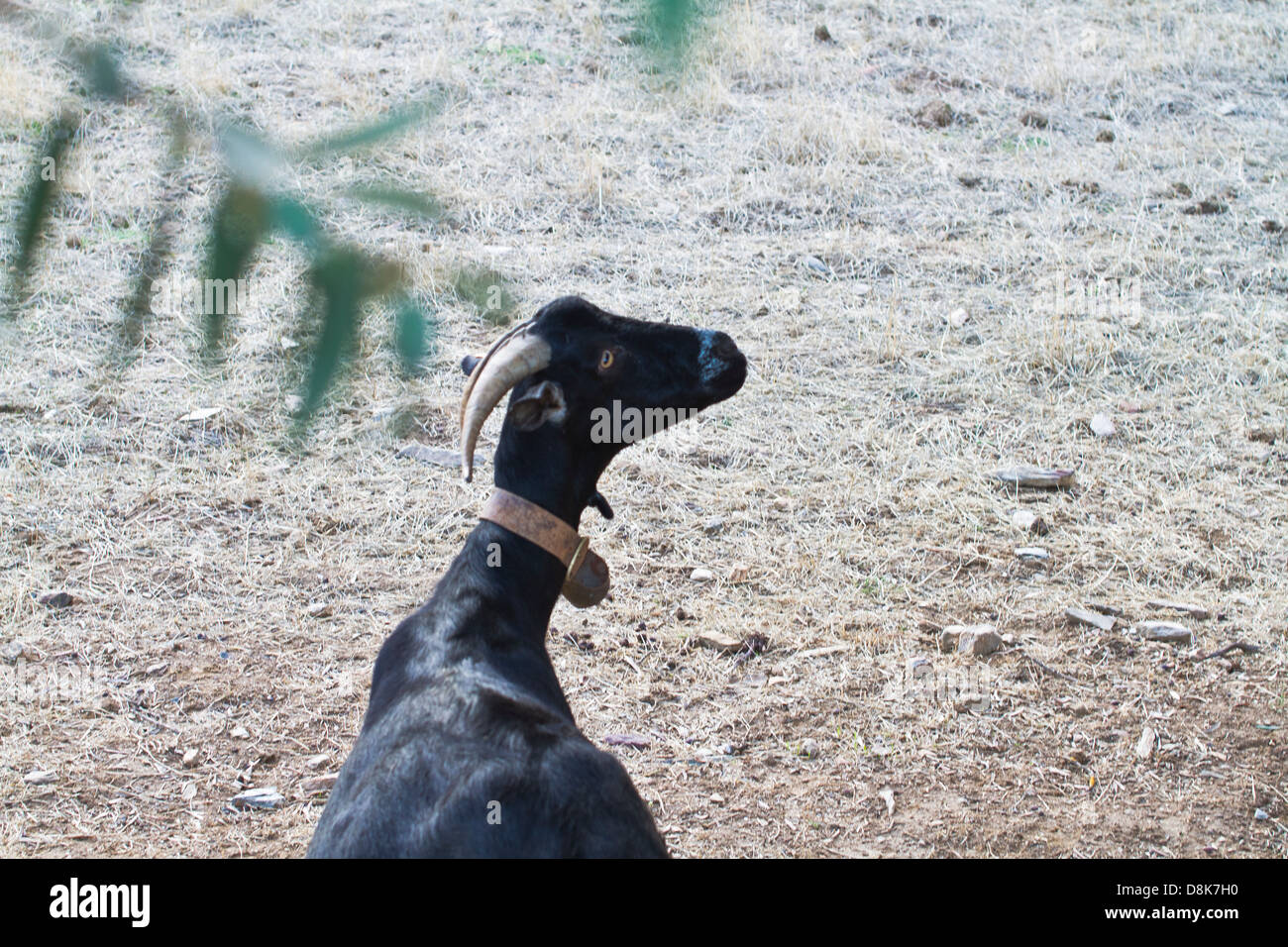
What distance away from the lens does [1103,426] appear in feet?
21.8

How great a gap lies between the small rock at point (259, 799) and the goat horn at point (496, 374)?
157 cm

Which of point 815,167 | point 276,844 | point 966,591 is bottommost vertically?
point 276,844

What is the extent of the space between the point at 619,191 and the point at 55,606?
17.3 ft

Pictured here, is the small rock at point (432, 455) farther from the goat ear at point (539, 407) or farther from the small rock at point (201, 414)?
the goat ear at point (539, 407)

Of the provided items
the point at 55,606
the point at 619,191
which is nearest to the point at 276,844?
the point at 55,606

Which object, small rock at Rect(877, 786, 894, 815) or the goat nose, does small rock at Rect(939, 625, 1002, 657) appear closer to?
small rock at Rect(877, 786, 894, 815)

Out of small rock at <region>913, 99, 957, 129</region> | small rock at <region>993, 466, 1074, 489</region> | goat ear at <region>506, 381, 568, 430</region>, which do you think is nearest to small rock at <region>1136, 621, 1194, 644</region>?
small rock at <region>993, 466, 1074, 489</region>

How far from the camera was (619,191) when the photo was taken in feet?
30.1

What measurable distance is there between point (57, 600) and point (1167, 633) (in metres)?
4.71

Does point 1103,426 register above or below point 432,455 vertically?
above

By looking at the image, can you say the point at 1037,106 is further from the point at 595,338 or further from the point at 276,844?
the point at 276,844

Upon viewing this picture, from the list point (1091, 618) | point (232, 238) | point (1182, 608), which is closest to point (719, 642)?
point (1091, 618)

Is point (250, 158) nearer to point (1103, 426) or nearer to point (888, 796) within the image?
point (888, 796)

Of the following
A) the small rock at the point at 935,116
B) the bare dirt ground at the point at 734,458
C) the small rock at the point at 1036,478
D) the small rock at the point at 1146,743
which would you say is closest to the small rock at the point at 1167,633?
the bare dirt ground at the point at 734,458
